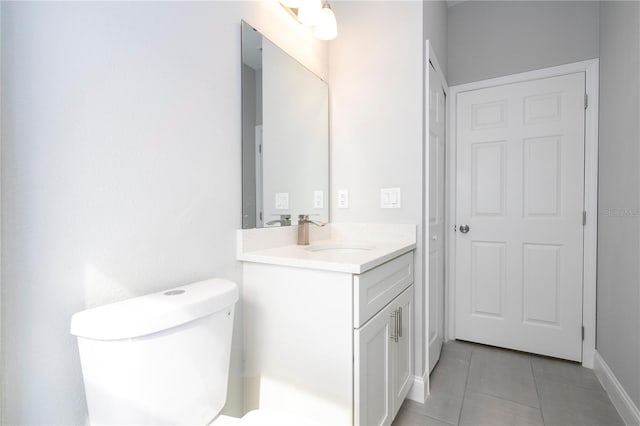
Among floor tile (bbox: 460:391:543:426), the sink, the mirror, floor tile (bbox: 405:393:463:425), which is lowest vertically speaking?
floor tile (bbox: 405:393:463:425)

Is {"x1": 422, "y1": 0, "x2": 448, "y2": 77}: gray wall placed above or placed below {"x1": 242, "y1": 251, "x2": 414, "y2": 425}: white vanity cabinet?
above

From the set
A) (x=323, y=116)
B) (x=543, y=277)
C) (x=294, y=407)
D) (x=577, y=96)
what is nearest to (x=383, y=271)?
(x=294, y=407)

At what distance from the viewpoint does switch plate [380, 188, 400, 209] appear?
168 centimetres

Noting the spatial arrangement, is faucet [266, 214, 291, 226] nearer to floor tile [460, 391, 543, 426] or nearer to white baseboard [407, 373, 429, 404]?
white baseboard [407, 373, 429, 404]

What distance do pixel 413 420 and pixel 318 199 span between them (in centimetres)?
125

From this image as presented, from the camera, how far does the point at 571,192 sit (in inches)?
79.0

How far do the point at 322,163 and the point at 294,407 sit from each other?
49.8 inches

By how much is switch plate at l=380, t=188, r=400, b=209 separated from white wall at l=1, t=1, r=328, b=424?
94 centimetres

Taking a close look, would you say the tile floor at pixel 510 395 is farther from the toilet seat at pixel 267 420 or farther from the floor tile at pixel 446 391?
the toilet seat at pixel 267 420

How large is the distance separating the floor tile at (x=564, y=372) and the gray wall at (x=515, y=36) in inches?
80.4

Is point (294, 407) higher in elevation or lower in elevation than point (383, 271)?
lower

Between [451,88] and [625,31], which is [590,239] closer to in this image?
[625,31]

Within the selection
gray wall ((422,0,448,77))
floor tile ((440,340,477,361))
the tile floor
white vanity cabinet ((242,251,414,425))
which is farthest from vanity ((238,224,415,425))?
gray wall ((422,0,448,77))

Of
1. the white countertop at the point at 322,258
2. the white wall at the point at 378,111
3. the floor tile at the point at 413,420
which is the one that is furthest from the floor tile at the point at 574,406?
the white countertop at the point at 322,258
